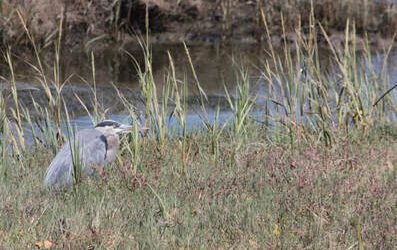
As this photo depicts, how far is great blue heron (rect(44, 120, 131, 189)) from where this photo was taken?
5.80 m

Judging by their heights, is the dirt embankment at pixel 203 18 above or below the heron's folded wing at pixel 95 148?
below

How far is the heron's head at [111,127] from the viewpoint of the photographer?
6.70 meters

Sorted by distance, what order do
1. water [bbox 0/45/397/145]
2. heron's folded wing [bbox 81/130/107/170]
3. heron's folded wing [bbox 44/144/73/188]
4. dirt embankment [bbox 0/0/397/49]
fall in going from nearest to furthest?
1. heron's folded wing [bbox 44/144/73/188]
2. heron's folded wing [bbox 81/130/107/170]
3. water [bbox 0/45/397/145]
4. dirt embankment [bbox 0/0/397/49]

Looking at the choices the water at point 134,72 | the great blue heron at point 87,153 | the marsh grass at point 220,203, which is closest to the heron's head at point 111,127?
the great blue heron at point 87,153

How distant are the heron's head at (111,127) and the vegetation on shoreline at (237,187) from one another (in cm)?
20

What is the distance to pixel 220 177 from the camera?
599 centimetres

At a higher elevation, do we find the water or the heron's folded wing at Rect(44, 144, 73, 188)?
the heron's folded wing at Rect(44, 144, 73, 188)

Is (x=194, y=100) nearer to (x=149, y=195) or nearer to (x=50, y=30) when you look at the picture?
(x=50, y=30)

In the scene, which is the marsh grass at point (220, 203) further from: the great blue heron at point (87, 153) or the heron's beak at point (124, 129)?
the heron's beak at point (124, 129)

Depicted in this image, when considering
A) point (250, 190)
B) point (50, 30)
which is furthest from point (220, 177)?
point (50, 30)

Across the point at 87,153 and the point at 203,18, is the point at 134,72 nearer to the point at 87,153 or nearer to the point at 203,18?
the point at 203,18

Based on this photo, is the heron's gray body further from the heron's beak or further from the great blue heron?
the heron's beak

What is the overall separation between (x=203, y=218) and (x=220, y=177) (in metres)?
0.90

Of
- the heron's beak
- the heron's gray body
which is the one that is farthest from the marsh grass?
the heron's beak
